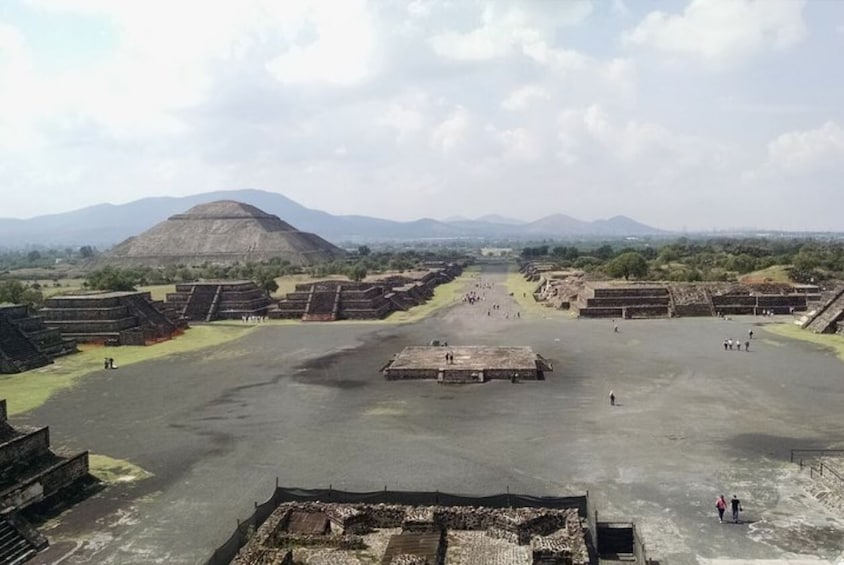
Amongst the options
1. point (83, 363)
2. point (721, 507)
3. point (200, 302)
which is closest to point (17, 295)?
point (200, 302)

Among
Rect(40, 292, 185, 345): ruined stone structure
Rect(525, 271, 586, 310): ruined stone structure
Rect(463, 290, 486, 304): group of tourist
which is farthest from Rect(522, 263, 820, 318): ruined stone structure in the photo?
Rect(40, 292, 185, 345): ruined stone structure

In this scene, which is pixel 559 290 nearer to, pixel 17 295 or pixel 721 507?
pixel 17 295

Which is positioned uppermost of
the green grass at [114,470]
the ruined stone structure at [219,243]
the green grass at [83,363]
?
the ruined stone structure at [219,243]

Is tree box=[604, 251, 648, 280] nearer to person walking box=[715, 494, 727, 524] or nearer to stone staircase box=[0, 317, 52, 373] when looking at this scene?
stone staircase box=[0, 317, 52, 373]

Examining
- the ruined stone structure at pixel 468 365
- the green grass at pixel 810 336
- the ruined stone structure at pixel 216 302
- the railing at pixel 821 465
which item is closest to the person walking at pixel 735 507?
the railing at pixel 821 465

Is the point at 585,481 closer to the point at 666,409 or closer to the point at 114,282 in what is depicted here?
the point at 666,409

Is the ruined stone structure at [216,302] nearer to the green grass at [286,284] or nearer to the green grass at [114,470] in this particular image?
the green grass at [286,284]

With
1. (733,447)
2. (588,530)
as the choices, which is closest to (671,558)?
(588,530)
